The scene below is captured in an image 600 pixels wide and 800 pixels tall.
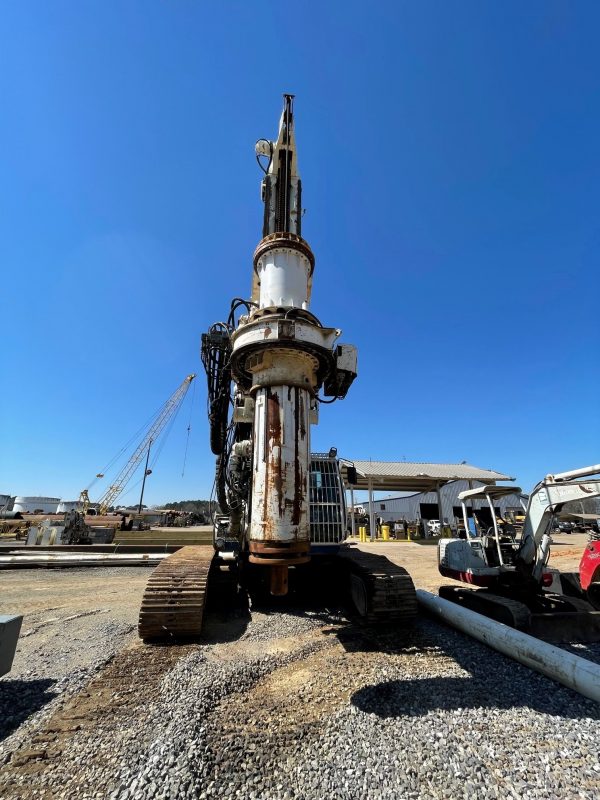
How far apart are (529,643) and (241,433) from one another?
6973 mm

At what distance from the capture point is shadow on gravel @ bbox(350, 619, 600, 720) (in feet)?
12.5

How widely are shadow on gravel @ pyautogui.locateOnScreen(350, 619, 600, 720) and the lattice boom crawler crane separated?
1126 mm

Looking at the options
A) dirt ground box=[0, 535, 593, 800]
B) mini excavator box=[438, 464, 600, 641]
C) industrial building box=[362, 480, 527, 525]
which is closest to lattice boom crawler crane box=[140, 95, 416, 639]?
dirt ground box=[0, 535, 593, 800]

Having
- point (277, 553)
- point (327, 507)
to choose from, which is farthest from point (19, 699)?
point (327, 507)

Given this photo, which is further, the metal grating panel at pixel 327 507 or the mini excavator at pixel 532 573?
the metal grating panel at pixel 327 507

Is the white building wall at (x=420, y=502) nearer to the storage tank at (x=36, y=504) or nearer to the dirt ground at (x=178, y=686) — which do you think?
the dirt ground at (x=178, y=686)

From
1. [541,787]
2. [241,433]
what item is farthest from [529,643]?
[241,433]

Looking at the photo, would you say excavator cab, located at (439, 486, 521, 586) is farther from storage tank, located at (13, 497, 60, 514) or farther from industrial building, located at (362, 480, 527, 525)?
storage tank, located at (13, 497, 60, 514)

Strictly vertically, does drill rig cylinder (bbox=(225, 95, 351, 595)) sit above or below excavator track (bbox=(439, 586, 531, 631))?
above

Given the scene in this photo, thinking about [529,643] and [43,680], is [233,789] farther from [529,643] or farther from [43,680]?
[529,643]

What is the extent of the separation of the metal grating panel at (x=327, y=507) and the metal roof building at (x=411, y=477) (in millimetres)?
18069

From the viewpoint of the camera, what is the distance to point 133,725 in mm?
3436

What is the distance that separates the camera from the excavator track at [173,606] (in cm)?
562

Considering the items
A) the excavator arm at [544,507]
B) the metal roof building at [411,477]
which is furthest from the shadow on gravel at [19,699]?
the metal roof building at [411,477]
